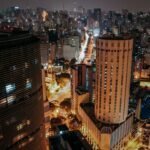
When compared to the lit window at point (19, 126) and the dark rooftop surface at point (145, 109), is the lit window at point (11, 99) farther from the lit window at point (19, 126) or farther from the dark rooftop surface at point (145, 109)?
the dark rooftop surface at point (145, 109)

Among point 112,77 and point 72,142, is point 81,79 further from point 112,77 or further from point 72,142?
point 72,142

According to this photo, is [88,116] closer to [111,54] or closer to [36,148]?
[111,54]

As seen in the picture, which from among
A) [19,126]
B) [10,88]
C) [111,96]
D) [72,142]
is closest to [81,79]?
[111,96]

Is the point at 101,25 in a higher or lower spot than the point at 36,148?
higher

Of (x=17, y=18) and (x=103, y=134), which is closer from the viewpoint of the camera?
(x=103, y=134)

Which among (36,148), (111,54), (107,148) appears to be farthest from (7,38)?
(107,148)

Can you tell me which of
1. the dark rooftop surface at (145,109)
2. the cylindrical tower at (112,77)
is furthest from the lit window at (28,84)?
the dark rooftop surface at (145,109)
